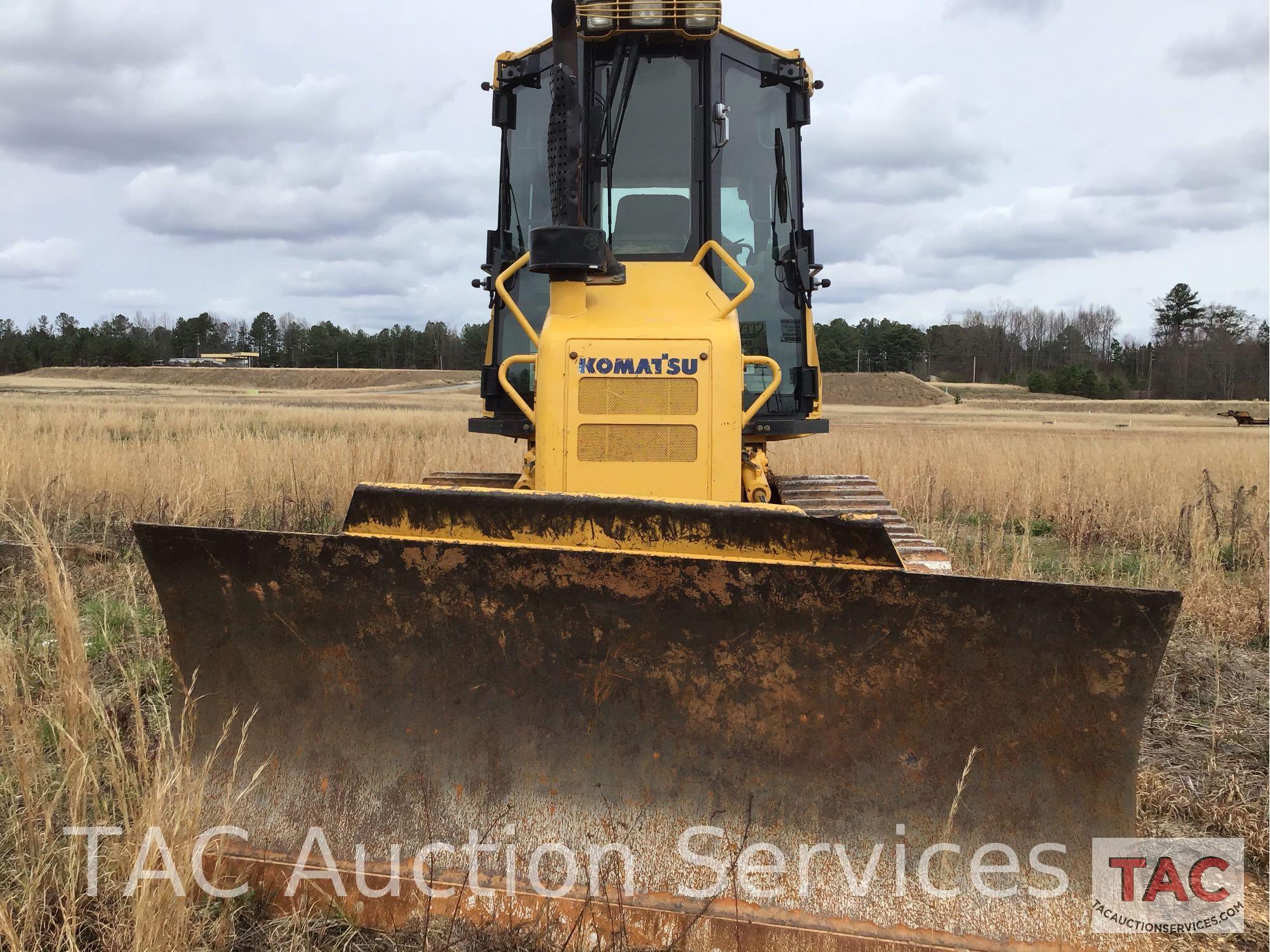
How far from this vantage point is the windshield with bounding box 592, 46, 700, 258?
4.34 m

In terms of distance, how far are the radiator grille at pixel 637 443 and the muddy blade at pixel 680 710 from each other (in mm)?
1081

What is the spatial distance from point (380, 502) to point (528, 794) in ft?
3.28

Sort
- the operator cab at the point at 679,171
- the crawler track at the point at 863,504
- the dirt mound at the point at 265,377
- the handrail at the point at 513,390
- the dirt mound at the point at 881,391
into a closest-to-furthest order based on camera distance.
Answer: the crawler track at the point at 863,504
the handrail at the point at 513,390
the operator cab at the point at 679,171
the dirt mound at the point at 881,391
the dirt mound at the point at 265,377

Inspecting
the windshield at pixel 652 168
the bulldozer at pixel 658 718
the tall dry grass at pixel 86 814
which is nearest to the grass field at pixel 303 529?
the tall dry grass at pixel 86 814

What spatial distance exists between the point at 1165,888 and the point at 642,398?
234 cm

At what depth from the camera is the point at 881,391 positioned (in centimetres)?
5309

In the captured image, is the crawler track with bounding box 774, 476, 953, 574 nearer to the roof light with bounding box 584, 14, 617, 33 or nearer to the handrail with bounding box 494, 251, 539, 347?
the handrail with bounding box 494, 251, 539, 347

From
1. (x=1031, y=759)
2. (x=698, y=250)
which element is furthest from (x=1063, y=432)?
(x=1031, y=759)

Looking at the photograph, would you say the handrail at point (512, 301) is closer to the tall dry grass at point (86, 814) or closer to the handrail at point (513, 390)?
the handrail at point (513, 390)

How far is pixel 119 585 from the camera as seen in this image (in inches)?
209

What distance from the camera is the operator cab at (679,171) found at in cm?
427

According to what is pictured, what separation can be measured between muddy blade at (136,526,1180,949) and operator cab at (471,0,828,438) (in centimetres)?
190

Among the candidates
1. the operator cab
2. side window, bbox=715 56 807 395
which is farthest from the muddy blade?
side window, bbox=715 56 807 395

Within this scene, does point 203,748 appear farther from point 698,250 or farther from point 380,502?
point 698,250
